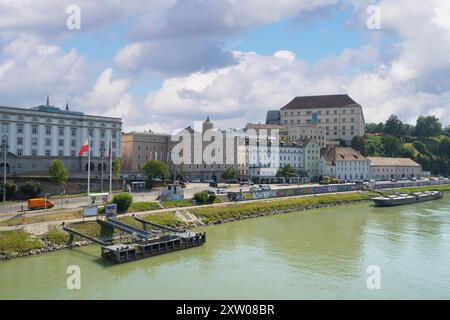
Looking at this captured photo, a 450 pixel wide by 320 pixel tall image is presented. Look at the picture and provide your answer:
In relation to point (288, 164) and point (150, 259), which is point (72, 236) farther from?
point (288, 164)

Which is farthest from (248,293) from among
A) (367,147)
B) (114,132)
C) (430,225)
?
(367,147)

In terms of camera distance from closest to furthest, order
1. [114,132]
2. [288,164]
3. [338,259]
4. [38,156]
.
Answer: [338,259]
[38,156]
[114,132]
[288,164]

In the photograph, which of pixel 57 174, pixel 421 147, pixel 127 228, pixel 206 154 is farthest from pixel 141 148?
pixel 421 147

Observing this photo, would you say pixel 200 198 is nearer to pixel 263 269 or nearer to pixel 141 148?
pixel 263 269

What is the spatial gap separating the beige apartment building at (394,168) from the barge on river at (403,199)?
20229mm

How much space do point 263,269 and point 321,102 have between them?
95.8 meters

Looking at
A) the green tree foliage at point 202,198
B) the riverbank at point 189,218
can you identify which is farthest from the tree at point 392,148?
the green tree foliage at point 202,198

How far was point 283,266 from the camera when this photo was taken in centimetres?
2509

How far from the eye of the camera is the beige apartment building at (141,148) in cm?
6969

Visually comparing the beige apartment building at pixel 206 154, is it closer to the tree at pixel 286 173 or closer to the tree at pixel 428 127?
the tree at pixel 286 173

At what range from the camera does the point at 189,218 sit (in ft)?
130

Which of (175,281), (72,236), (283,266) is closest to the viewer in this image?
(175,281)

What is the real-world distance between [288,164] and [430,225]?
4099 centimetres

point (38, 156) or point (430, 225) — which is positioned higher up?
point (38, 156)
